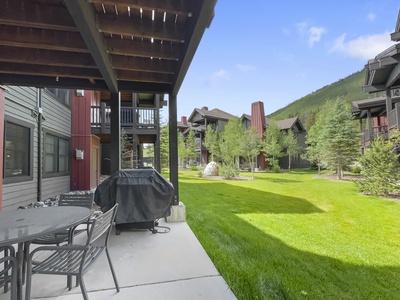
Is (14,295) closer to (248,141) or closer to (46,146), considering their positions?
(46,146)

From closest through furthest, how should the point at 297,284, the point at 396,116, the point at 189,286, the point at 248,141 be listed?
the point at 189,286 < the point at 297,284 < the point at 396,116 < the point at 248,141

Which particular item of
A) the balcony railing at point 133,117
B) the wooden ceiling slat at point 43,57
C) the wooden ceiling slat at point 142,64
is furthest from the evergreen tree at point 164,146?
the wooden ceiling slat at point 43,57

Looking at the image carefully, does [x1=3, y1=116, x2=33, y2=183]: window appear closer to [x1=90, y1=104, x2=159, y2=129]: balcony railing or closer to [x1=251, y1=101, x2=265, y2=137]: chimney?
[x1=90, y1=104, x2=159, y2=129]: balcony railing

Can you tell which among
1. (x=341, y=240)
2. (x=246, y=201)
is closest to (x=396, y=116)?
(x=246, y=201)

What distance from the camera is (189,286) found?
227 centimetres

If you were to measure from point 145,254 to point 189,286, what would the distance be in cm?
99

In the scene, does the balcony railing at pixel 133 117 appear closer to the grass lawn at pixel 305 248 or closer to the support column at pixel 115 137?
the grass lawn at pixel 305 248

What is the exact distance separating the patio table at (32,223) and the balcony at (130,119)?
7563 millimetres

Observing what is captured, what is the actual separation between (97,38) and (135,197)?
88.6 inches

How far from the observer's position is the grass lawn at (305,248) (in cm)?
249

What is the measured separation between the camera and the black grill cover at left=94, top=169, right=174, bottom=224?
3.55 m

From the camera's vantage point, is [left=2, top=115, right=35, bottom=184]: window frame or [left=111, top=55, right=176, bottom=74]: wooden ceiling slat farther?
[left=2, top=115, right=35, bottom=184]: window frame

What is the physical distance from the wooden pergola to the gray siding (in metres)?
1.88

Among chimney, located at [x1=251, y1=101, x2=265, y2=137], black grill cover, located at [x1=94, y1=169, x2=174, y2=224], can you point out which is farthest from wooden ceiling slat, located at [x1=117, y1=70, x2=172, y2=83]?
chimney, located at [x1=251, y1=101, x2=265, y2=137]
